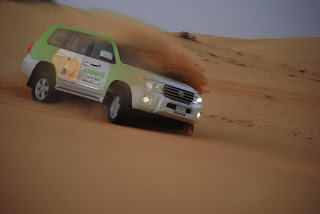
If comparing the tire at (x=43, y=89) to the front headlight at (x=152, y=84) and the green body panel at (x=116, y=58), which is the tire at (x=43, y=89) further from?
the front headlight at (x=152, y=84)

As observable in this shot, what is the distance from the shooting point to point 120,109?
8.71m

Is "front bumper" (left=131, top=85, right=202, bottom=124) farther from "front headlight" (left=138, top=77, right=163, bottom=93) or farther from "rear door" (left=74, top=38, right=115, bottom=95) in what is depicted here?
"rear door" (left=74, top=38, right=115, bottom=95)

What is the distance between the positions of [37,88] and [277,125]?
10.5 metres

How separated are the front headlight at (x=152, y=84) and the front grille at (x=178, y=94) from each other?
0.13 m

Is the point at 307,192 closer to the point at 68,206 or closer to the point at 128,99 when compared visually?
the point at 68,206

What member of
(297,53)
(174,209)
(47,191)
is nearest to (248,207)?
(174,209)

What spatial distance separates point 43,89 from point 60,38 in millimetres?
1267

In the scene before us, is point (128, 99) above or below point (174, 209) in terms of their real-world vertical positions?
above

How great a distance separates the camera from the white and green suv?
877 cm

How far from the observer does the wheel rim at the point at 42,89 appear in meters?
9.93

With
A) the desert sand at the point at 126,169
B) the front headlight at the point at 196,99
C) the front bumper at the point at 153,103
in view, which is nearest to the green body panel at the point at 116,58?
the front bumper at the point at 153,103

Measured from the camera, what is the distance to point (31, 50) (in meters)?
10.2

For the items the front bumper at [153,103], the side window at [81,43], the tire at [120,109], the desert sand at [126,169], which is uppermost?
the side window at [81,43]

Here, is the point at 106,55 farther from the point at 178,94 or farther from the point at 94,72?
the point at 178,94
